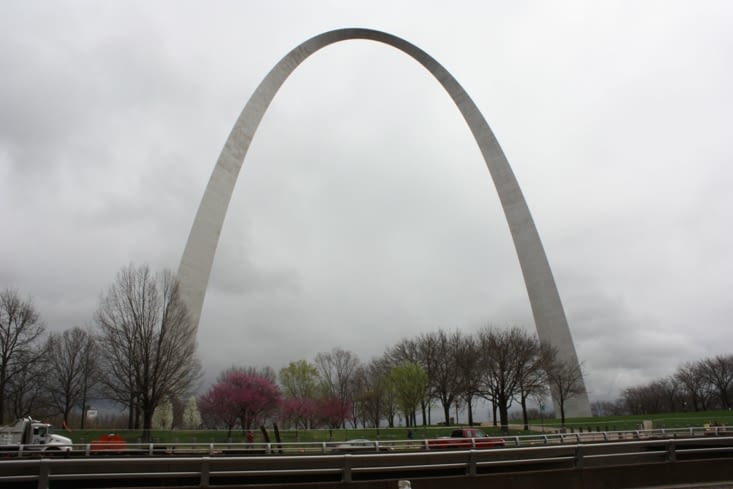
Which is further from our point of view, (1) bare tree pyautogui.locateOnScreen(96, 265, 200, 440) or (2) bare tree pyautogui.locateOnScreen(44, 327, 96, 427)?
(2) bare tree pyautogui.locateOnScreen(44, 327, 96, 427)

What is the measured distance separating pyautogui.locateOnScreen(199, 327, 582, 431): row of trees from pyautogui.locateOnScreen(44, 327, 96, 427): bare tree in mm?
13913

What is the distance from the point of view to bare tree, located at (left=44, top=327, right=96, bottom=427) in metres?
57.1

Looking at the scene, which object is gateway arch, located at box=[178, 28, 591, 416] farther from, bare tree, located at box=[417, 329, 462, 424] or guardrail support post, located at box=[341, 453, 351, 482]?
guardrail support post, located at box=[341, 453, 351, 482]

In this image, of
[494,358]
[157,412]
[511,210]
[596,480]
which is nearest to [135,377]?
[157,412]

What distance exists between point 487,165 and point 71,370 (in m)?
53.1

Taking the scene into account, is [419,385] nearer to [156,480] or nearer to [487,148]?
[487,148]

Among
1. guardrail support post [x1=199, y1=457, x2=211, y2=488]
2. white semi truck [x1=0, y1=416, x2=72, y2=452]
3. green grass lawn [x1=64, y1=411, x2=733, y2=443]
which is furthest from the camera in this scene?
green grass lawn [x1=64, y1=411, x2=733, y2=443]

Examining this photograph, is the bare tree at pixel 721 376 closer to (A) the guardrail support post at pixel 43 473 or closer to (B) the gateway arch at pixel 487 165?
(B) the gateway arch at pixel 487 165

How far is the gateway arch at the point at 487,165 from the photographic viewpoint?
37219mm

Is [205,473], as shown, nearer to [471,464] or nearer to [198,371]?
[471,464]

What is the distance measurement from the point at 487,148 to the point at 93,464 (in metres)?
46.4

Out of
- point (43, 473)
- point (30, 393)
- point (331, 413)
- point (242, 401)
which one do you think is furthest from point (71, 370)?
point (43, 473)

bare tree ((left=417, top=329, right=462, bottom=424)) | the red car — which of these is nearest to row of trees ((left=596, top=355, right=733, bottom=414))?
bare tree ((left=417, top=329, right=462, bottom=424))

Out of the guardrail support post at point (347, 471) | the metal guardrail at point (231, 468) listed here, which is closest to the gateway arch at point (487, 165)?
the metal guardrail at point (231, 468)
